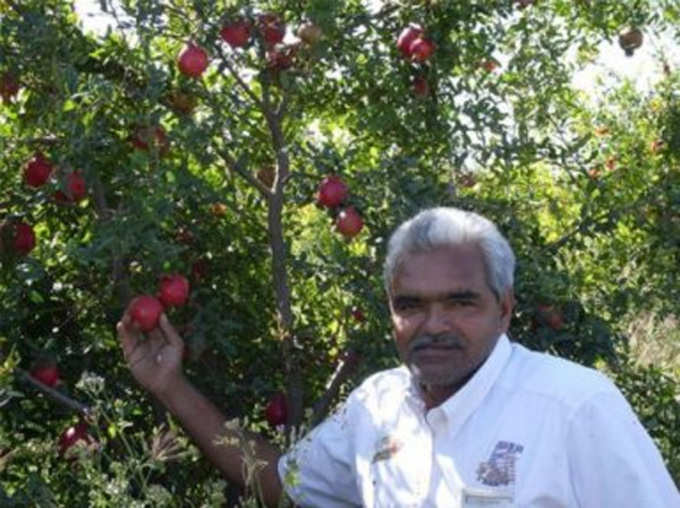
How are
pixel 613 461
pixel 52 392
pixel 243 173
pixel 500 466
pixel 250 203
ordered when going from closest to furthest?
1. pixel 613 461
2. pixel 500 466
3. pixel 52 392
4. pixel 243 173
5. pixel 250 203

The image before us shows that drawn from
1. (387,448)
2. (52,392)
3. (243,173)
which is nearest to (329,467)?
(387,448)

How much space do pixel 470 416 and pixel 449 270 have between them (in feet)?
0.97

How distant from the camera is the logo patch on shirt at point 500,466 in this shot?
9.00ft

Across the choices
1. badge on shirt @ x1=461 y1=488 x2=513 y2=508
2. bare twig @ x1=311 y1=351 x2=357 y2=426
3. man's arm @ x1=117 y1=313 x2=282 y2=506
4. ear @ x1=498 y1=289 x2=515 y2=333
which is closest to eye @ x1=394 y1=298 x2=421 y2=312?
ear @ x1=498 y1=289 x2=515 y2=333

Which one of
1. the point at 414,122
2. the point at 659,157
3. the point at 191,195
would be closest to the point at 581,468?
the point at 191,195

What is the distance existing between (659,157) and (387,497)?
2578 mm

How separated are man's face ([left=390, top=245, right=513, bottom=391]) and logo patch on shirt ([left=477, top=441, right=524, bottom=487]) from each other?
192 mm

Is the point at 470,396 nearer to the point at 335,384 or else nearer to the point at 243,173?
the point at 335,384

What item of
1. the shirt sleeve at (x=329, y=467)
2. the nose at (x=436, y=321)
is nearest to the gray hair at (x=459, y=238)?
the nose at (x=436, y=321)

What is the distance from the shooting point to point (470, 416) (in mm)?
2871

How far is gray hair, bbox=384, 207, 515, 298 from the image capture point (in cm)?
291

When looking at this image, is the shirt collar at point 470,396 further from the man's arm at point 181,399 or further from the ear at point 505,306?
the man's arm at point 181,399

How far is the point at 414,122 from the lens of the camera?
13.4ft

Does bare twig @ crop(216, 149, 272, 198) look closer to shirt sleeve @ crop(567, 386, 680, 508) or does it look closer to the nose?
the nose
